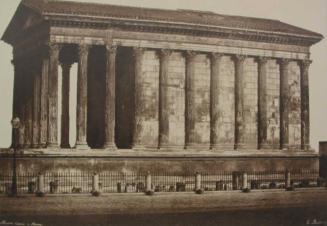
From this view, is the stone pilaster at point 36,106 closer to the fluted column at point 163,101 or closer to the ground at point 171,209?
the fluted column at point 163,101

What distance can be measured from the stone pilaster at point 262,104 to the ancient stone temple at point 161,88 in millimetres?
61

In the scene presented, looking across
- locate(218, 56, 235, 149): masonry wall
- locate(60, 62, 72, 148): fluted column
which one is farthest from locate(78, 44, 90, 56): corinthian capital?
locate(218, 56, 235, 149): masonry wall

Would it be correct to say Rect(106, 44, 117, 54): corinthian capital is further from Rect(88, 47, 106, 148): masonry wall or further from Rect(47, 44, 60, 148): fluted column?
Rect(88, 47, 106, 148): masonry wall

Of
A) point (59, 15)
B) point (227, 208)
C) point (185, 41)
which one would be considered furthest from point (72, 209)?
point (185, 41)

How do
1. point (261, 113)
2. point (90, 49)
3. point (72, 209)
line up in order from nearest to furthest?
point (72, 209) < point (90, 49) < point (261, 113)

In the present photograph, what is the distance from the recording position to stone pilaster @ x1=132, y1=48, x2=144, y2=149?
38.2 meters

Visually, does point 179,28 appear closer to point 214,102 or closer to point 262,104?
point 214,102

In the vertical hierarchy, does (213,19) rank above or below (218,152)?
above

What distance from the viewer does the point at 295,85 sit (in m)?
43.2

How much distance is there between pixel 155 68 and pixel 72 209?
13741 millimetres

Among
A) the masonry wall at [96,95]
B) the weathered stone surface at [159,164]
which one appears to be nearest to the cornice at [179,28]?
the masonry wall at [96,95]

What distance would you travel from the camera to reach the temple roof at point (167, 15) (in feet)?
121

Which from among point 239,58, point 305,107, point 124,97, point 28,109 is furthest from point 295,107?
point 28,109

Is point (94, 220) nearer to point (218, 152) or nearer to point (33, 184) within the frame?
point (33, 184)
